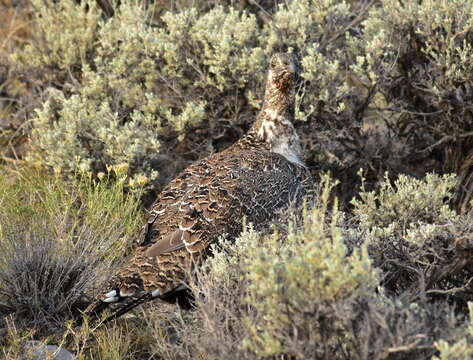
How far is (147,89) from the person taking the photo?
5.64m

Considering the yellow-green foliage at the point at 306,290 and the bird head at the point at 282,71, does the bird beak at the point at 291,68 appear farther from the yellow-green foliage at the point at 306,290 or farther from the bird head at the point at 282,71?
the yellow-green foliage at the point at 306,290

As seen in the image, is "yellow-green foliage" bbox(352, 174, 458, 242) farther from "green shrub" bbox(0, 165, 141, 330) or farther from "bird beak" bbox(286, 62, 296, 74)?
"green shrub" bbox(0, 165, 141, 330)

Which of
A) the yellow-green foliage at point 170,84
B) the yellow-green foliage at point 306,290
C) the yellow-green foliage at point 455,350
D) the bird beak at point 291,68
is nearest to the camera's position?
the yellow-green foliage at point 455,350

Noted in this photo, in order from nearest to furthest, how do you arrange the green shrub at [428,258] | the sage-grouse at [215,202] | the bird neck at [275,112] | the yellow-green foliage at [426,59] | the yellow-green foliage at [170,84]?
Result: the green shrub at [428,258], the sage-grouse at [215,202], the bird neck at [275,112], the yellow-green foliage at [426,59], the yellow-green foliage at [170,84]

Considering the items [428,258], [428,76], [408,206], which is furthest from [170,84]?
[428,258]

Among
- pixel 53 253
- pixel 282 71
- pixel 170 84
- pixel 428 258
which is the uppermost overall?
pixel 282 71

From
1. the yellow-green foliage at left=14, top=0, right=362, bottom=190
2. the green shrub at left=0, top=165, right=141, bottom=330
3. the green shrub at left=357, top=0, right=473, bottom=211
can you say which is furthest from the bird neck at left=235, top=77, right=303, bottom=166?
the green shrub at left=0, top=165, right=141, bottom=330

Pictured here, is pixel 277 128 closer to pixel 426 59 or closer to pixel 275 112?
pixel 275 112

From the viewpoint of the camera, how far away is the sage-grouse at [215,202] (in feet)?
A: 12.1

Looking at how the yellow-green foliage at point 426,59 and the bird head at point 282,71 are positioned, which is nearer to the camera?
the bird head at point 282,71

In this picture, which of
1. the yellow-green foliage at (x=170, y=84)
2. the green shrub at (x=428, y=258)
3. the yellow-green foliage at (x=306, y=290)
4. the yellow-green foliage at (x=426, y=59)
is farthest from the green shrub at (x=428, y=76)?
the yellow-green foliage at (x=306, y=290)

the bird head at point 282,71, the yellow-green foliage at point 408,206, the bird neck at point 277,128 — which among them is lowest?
the yellow-green foliage at point 408,206

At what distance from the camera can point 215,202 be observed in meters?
3.92

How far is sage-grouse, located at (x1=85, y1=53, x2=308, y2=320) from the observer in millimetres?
3680
